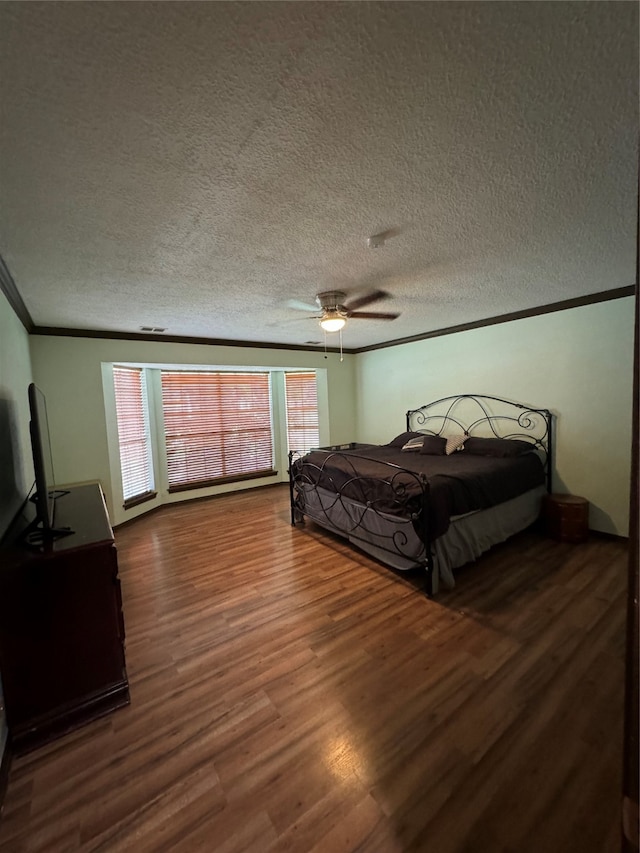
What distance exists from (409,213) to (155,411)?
180 inches

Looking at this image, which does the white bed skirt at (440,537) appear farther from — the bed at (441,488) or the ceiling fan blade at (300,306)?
the ceiling fan blade at (300,306)

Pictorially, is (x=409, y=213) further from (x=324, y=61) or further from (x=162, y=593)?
(x=162, y=593)

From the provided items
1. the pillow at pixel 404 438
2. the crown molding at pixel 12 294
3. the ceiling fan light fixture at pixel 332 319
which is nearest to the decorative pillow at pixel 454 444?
the pillow at pixel 404 438

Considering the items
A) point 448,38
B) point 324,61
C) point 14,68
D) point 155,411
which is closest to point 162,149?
point 14,68

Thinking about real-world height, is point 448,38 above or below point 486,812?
above

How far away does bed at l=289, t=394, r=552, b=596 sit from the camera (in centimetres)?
269

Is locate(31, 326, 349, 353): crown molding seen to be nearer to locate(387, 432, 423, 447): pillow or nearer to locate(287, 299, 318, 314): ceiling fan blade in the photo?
locate(287, 299, 318, 314): ceiling fan blade

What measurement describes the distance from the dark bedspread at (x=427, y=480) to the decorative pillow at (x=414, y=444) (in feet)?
0.65

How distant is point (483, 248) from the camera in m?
2.19

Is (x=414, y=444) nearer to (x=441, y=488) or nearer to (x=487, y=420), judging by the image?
(x=487, y=420)

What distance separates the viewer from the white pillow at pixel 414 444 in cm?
447

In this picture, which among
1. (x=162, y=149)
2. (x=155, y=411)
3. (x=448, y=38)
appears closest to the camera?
(x=448, y=38)

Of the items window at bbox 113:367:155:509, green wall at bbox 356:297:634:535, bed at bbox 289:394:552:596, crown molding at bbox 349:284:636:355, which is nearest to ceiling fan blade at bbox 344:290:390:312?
bed at bbox 289:394:552:596

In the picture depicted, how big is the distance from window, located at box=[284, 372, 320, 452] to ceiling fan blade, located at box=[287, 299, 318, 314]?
9.22ft
